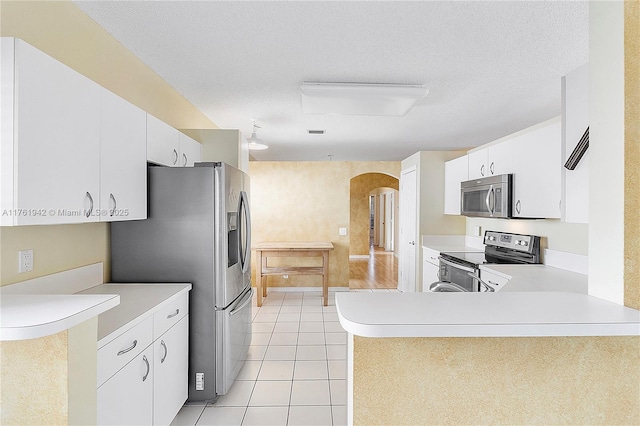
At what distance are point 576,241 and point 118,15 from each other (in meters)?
3.59

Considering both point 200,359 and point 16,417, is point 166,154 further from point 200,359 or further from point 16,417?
point 16,417

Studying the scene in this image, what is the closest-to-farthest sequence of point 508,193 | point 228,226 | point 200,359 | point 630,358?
point 630,358 < point 200,359 < point 228,226 < point 508,193

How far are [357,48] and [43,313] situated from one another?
83.0 inches

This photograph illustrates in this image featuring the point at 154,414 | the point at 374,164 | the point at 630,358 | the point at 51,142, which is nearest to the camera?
the point at 630,358

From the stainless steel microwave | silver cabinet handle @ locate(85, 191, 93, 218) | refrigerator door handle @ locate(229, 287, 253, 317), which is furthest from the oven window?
silver cabinet handle @ locate(85, 191, 93, 218)

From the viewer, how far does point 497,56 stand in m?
2.44

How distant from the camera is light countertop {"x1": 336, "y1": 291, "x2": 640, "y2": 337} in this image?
0.98m

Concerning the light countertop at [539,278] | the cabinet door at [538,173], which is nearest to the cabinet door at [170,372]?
the light countertop at [539,278]

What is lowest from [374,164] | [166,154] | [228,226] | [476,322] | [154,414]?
[154,414]

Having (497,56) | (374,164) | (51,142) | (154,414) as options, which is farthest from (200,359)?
(374,164)

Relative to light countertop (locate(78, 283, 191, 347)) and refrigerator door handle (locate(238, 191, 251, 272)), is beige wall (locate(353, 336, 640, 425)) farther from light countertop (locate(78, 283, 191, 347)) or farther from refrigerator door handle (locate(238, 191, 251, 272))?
refrigerator door handle (locate(238, 191, 251, 272))

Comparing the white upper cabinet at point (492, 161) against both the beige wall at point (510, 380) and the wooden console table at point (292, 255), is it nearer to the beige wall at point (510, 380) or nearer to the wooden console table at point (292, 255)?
the wooden console table at point (292, 255)

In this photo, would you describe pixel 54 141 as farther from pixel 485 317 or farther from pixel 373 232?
pixel 373 232

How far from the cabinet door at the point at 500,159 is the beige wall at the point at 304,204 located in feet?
9.00
